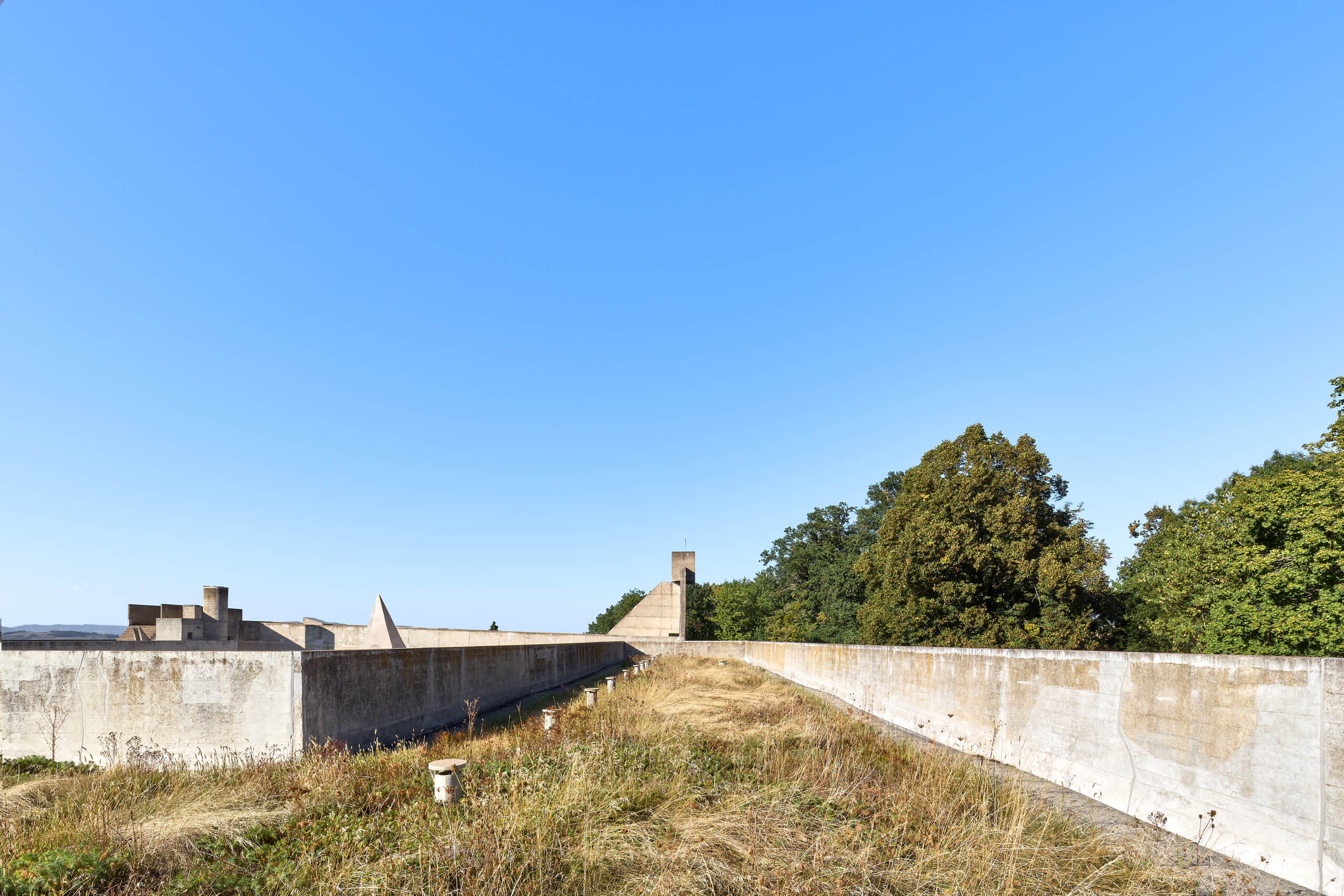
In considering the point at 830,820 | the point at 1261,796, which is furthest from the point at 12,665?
the point at 1261,796

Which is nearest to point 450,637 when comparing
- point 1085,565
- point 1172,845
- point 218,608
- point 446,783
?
point 218,608

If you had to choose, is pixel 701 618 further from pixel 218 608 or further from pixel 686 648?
pixel 218 608

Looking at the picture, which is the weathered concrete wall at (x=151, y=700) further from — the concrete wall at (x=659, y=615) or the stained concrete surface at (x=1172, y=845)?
the concrete wall at (x=659, y=615)

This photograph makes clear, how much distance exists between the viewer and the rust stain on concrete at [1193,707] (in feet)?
19.3

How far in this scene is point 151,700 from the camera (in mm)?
10133

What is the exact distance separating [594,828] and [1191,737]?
531 cm

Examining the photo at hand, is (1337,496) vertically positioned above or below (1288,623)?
above

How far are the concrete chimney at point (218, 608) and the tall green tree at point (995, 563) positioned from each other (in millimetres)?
29030

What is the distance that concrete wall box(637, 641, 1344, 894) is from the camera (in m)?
5.21

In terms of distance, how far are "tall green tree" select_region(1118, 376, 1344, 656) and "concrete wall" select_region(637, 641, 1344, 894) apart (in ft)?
33.8

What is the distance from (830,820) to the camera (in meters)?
5.65

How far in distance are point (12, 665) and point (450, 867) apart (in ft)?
33.5

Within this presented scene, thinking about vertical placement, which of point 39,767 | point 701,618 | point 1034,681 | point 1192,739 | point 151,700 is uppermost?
point 1192,739

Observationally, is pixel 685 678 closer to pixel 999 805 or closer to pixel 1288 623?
pixel 999 805
